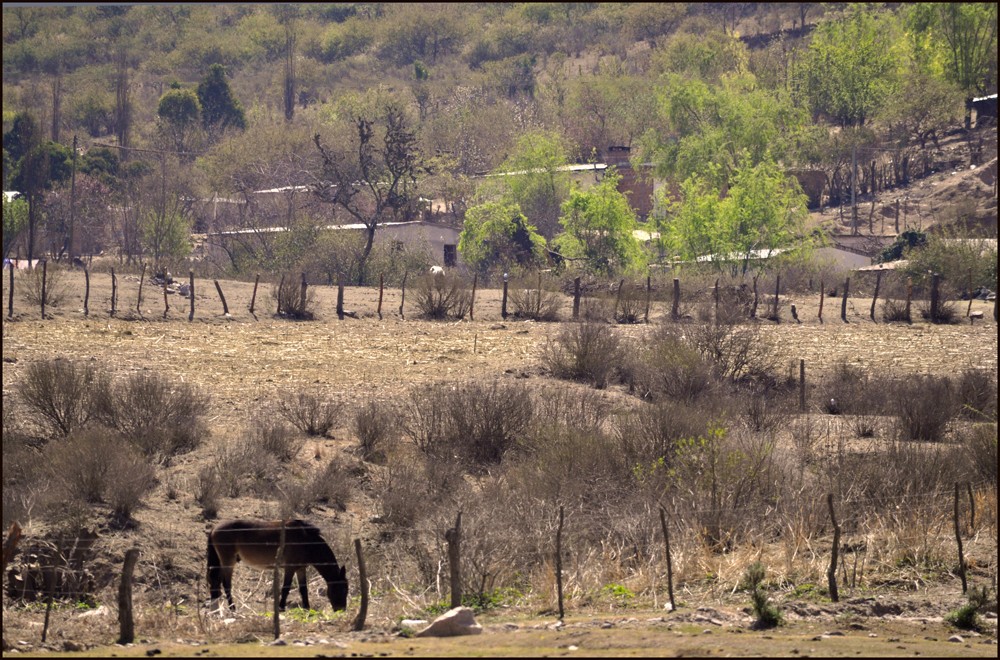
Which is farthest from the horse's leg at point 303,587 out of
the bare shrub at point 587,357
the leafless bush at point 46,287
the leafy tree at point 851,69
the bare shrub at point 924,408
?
the leafy tree at point 851,69

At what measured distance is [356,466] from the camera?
21.3 metres

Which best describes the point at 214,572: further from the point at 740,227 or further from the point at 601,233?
the point at 601,233

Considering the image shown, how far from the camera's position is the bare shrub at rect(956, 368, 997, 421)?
26000 mm

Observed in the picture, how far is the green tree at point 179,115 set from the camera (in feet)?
299

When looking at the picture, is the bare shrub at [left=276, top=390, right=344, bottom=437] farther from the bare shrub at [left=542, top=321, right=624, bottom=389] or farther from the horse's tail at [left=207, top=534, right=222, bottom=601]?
the horse's tail at [left=207, top=534, right=222, bottom=601]

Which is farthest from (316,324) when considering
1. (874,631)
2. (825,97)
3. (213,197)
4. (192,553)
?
(825,97)

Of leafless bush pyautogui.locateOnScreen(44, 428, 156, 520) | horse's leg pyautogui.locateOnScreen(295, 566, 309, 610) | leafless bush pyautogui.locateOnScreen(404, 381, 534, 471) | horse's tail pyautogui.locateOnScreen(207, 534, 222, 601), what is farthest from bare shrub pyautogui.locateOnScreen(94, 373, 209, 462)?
horse's leg pyautogui.locateOnScreen(295, 566, 309, 610)

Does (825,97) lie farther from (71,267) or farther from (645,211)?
(71,267)

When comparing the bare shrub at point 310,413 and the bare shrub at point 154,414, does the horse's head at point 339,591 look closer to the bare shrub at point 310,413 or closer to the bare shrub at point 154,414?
the bare shrub at point 154,414

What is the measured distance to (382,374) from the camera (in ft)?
90.9

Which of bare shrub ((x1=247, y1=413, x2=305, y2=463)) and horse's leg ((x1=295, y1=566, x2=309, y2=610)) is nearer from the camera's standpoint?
horse's leg ((x1=295, y1=566, x2=309, y2=610))

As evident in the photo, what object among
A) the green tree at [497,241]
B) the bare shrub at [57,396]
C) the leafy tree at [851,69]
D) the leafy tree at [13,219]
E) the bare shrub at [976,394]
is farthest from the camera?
the leafy tree at [851,69]

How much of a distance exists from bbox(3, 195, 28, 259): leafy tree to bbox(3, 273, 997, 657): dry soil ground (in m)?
17.8

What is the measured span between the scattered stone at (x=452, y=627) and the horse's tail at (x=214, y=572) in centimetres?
405
